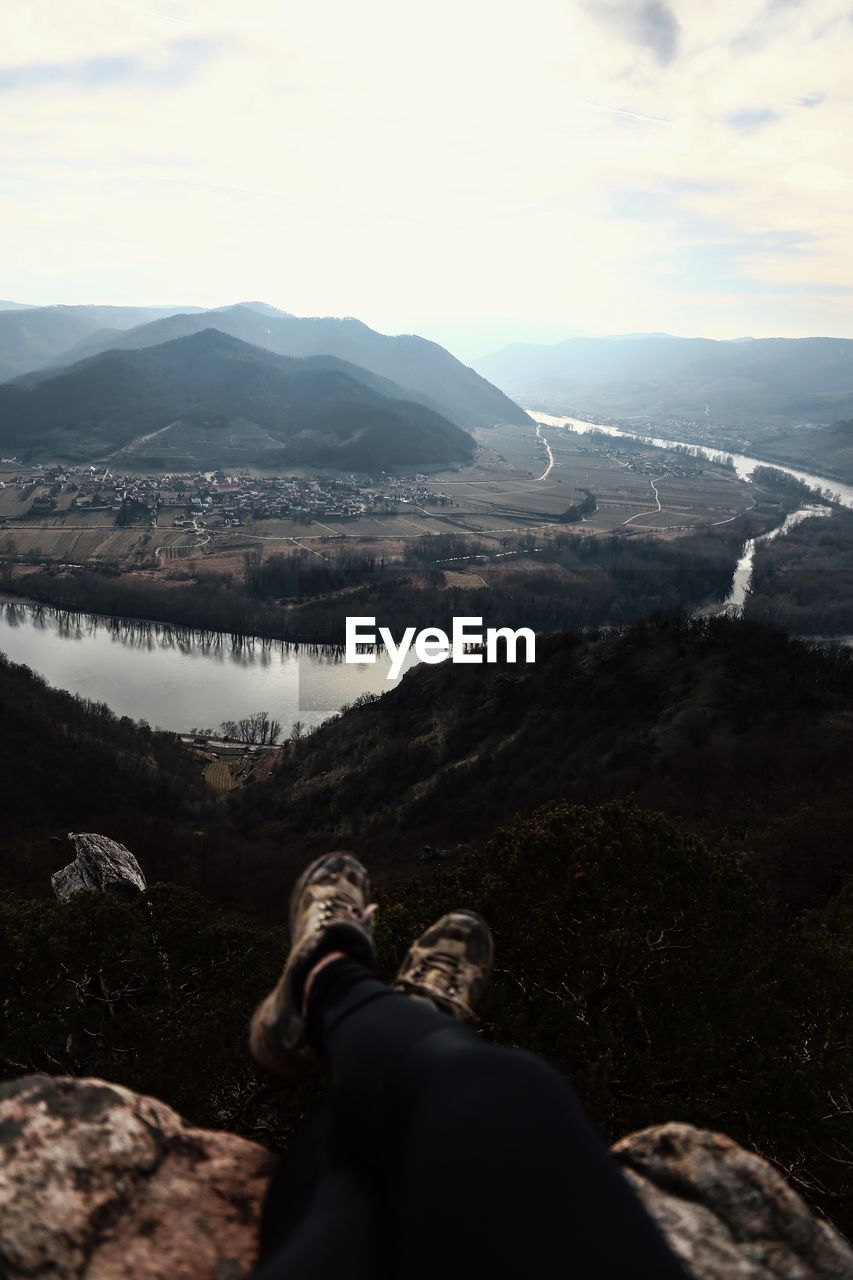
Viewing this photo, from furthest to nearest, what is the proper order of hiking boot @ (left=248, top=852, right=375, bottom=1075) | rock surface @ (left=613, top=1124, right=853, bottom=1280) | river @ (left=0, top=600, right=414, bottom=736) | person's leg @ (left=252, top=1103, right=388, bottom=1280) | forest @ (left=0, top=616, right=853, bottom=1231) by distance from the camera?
river @ (left=0, top=600, right=414, bottom=736) < forest @ (left=0, top=616, right=853, bottom=1231) < hiking boot @ (left=248, top=852, right=375, bottom=1075) < rock surface @ (left=613, top=1124, right=853, bottom=1280) < person's leg @ (left=252, top=1103, right=388, bottom=1280)

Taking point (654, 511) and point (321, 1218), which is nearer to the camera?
point (321, 1218)

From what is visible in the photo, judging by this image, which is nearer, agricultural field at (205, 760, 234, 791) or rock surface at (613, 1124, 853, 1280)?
rock surface at (613, 1124, 853, 1280)

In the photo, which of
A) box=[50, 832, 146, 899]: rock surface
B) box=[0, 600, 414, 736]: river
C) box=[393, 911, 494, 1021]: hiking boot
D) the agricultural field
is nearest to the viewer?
box=[393, 911, 494, 1021]: hiking boot

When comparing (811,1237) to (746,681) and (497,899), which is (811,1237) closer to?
(497,899)

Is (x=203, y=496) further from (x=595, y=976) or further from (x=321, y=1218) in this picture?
(x=321, y=1218)

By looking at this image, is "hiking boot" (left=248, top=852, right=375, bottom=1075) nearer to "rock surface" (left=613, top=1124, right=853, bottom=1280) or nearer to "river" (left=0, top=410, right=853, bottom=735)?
"rock surface" (left=613, top=1124, right=853, bottom=1280)

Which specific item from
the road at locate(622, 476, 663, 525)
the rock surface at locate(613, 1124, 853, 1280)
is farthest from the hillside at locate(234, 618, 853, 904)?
the road at locate(622, 476, 663, 525)

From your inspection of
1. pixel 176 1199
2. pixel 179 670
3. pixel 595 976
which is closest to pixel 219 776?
pixel 179 670
